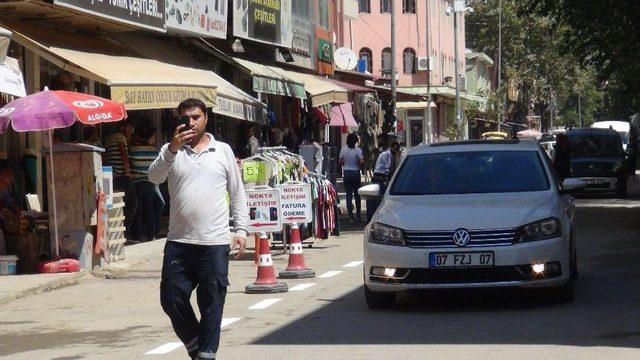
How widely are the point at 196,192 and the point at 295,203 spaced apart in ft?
33.4

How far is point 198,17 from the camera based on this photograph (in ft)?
91.8

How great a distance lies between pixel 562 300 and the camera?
1334 centimetres

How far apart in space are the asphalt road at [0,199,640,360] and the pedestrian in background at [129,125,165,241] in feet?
17.1

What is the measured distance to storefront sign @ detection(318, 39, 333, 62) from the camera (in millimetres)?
43281

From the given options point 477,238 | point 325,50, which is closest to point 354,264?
point 477,238

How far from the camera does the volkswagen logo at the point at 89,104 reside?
17750 millimetres

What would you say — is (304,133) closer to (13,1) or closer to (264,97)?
(264,97)

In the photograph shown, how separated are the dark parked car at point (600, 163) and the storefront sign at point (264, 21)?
8422 millimetres

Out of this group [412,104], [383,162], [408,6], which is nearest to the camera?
[383,162]

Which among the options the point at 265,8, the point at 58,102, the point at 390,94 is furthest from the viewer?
the point at 390,94

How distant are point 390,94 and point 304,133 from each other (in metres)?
13.7

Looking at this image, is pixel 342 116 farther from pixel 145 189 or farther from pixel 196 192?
pixel 196 192

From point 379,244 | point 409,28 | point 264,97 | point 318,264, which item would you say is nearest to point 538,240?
point 379,244

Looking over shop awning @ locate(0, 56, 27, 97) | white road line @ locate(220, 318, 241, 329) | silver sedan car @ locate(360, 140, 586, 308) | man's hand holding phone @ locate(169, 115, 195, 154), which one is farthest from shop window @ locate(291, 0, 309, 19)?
man's hand holding phone @ locate(169, 115, 195, 154)
